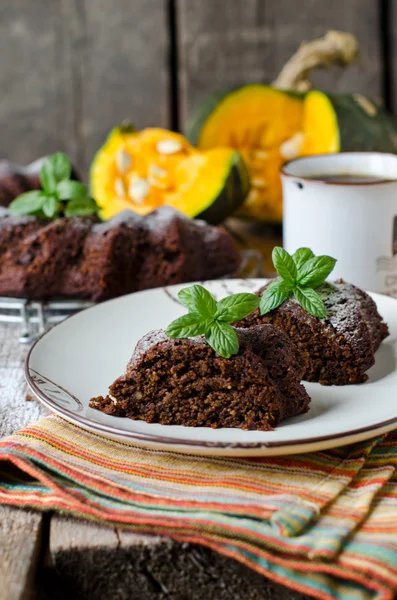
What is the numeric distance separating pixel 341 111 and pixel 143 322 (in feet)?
3.44

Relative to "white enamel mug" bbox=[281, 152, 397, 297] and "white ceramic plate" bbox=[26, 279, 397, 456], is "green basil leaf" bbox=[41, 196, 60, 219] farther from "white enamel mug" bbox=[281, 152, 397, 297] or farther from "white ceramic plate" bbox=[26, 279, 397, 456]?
"white enamel mug" bbox=[281, 152, 397, 297]

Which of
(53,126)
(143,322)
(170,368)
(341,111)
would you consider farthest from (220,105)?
(170,368)

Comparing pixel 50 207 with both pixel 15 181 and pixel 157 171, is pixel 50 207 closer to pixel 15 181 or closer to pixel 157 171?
pixel 15 181

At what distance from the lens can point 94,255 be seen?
1787 mm

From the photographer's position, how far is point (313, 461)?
3.77 feet

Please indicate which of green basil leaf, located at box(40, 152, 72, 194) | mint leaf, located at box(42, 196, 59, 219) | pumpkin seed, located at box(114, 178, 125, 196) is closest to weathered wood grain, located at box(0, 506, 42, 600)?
mint leaf, located at box(42, 196, 59, 219)

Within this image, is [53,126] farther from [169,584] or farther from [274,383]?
[169,584]

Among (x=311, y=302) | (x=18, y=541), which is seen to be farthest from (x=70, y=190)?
(x=18, y=541)

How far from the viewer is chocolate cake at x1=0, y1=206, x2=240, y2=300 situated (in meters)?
1.78

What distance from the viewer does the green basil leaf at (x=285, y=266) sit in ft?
4.55

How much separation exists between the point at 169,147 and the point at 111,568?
4.84 feet

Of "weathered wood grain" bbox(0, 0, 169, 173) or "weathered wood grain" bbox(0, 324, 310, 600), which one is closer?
"weathered wood grain" bbox(0, 324, 310, 600)

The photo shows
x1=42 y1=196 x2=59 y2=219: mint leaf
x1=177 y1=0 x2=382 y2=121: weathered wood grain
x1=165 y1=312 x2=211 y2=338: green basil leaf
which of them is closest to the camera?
x1=165 y1=312 x2=211 y2=338: green basil leaf

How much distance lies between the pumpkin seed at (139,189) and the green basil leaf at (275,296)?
0.93 metres
